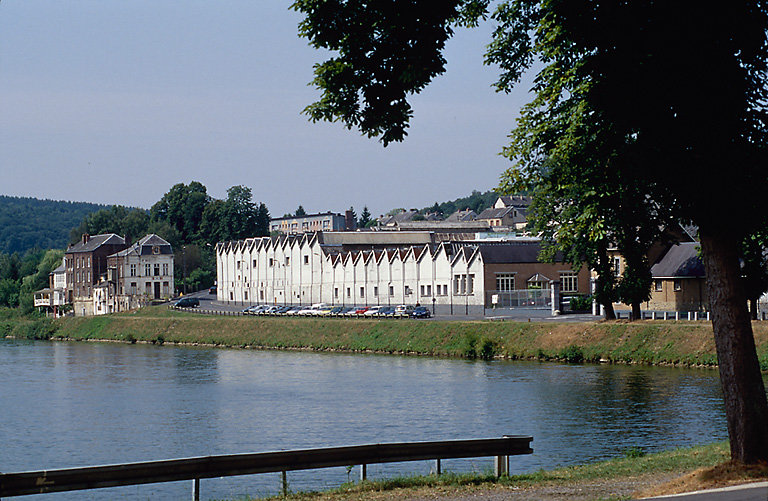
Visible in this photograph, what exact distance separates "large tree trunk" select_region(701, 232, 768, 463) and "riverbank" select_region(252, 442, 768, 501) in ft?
2.19

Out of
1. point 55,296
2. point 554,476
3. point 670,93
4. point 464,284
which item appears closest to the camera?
point 670,93

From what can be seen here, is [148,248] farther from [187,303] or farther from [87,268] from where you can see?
[187,303]

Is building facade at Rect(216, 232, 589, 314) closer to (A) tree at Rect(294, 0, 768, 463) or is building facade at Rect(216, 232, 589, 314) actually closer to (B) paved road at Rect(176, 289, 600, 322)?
(B) paved road at Rect(176, 289, 600, 322)

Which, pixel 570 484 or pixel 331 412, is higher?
pixel 570 484

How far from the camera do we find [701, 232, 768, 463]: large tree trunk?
56.2 feet

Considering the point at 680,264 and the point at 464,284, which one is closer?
the point at 680,264

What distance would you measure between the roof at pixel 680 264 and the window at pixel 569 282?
56.9 feet

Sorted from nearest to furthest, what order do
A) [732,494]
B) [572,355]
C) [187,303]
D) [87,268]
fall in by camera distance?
[732,494] < [572,355] < [187,303] < [87,268]

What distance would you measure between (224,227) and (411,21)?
17645 centimetres

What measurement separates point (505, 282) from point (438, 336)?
23756 millimetres

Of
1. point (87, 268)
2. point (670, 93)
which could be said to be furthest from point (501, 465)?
point (87, 268)

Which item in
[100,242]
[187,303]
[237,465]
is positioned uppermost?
[100,242]

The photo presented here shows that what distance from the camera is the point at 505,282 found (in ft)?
304

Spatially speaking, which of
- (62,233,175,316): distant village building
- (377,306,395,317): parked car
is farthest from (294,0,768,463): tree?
(62,233,175,316): distant village building
